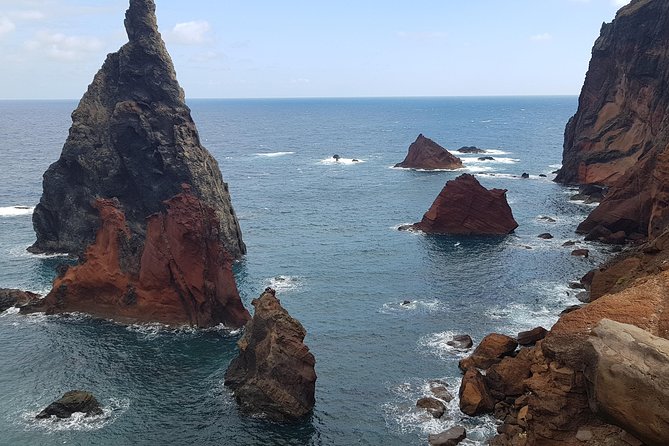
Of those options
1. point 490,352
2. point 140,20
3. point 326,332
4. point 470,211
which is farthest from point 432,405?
point 140,20

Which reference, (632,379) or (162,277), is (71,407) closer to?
(162,277)

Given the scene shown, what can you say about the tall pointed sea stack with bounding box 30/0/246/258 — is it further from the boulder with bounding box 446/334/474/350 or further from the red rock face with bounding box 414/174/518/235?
the boulder with bounding box 446/334/474/350

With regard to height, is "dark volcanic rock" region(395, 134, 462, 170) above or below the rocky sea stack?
below

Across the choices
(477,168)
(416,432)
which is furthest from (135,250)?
(477,168)

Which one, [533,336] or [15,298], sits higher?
[533,336]

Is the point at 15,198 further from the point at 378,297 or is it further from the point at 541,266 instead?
the point at 541,266

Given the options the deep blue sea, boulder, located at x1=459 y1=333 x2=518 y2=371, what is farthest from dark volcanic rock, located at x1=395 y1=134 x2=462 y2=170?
boulder, located at x1=459 y1=333 x2=518 y2=371

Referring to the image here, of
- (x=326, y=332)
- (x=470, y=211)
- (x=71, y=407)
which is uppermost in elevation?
(x=470, y=211)

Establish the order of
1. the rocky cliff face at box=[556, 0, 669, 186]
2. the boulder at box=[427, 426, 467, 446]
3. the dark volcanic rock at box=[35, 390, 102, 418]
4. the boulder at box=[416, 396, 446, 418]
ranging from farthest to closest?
the rocky cliff face at box=[556, 0, 669, 186], the dark volcanic rock at box=[35, 390, 102, 418], the boulder at box=[416, 396, 446, 418], the boulder at box=[427, 426, 467, 446]
